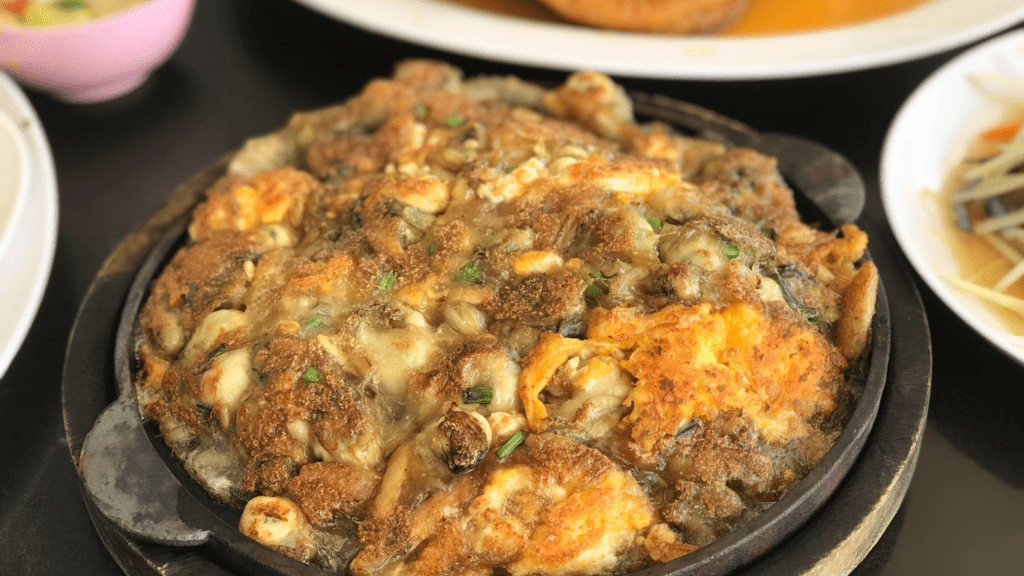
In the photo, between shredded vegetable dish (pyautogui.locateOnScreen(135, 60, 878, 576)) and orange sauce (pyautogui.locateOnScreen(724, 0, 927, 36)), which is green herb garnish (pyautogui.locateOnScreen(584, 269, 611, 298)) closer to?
shredded vegetable dish (pyautogui.locateOnScreen(135, 60, 878, 576))

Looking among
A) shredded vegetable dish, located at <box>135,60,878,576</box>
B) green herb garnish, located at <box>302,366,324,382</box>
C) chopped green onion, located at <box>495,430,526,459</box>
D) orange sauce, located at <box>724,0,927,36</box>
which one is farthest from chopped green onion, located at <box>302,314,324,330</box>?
orange sauce, located at <box>724,0,927,36</box>

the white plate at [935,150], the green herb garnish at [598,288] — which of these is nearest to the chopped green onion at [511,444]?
the green herb garnish at [598,288]

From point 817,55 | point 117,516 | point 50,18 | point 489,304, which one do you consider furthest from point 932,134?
point 50,18

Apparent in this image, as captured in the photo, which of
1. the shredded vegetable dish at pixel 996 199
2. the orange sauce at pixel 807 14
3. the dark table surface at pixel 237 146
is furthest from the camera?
the orange sauce at pixel 807 14

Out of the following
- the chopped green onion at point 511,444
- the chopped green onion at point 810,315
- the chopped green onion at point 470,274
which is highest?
the chopped green onion at point 470,274

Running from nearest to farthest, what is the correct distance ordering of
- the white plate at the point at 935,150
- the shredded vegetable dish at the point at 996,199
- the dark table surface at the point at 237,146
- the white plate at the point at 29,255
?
the dark table surface at the point at 237,146, the white plate at the point at 29,255, the white plate at the point at 935,150, the shredded vegetable dish at the point at 996,199

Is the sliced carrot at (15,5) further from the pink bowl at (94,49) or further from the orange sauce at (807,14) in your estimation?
the orange sauce at (807,14)

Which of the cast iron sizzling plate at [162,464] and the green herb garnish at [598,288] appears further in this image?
the green herb garnish at [598,288]
